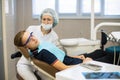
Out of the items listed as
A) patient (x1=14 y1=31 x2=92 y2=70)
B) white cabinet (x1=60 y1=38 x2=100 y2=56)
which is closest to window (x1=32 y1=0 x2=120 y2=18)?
white cabinet (x1=60 y1=38 x2=100 y2=56)

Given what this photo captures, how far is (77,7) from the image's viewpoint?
380cm

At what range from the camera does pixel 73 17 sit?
372 centimetres

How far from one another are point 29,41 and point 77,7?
2.39m

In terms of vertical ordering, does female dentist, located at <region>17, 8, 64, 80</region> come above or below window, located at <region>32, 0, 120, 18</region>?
below

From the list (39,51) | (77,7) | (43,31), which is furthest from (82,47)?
(77,7)

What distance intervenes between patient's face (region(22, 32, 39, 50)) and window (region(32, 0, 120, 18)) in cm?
221

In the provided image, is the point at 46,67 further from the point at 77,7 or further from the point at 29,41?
the point at 77,7

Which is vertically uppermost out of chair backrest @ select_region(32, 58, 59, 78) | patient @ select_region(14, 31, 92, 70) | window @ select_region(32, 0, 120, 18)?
window @ select_region(32, 0, 120, 18)

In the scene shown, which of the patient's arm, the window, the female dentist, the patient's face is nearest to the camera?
Answer: the patient's arm

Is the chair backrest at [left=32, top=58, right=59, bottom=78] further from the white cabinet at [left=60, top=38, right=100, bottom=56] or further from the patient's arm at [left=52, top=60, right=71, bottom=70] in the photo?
the white cabinet at [left=60, top=38, right=100, bottom=56]

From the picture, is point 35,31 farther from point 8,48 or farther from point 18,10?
point 18,10

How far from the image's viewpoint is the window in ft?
12.4

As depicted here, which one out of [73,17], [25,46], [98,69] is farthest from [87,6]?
[98,69]

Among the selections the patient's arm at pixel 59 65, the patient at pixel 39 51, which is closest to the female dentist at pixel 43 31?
the patient at pixel 39 51
